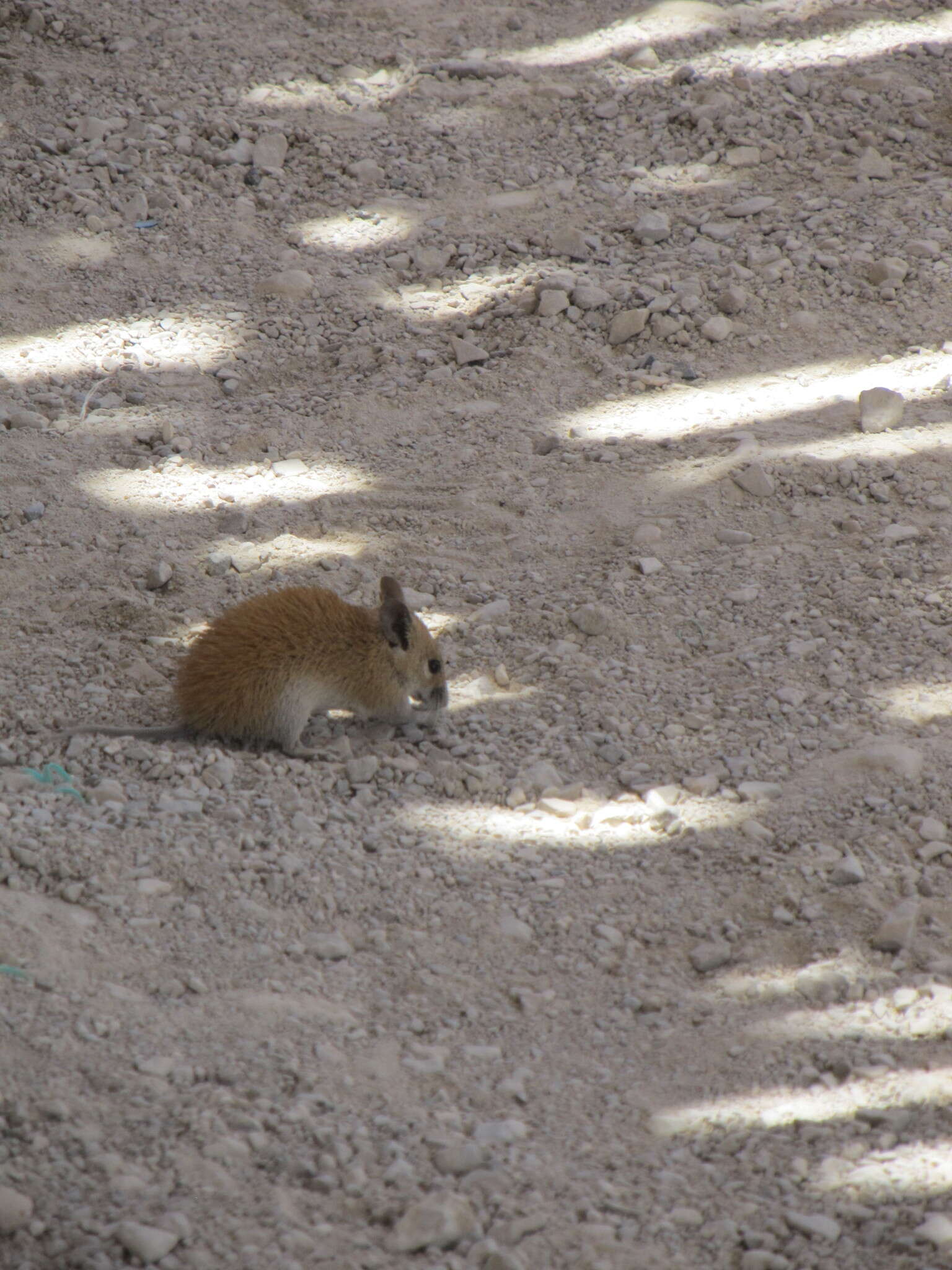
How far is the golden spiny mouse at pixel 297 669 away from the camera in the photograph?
3.52 meters

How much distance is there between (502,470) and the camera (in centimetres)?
476

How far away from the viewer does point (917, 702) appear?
377 centimetres

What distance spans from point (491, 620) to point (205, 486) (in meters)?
1.25

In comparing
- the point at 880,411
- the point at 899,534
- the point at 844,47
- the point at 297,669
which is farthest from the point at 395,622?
the point at 844,47

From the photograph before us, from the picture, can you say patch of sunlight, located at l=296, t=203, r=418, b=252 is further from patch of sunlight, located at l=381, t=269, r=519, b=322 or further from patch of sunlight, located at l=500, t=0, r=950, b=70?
patch of sunlight, located at l=500, t=0, r=950, b=70

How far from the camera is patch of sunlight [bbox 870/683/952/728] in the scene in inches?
146

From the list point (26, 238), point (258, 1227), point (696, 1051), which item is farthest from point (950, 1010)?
point (26, 238)

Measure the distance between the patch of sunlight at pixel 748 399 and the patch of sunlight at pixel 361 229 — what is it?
1.51m

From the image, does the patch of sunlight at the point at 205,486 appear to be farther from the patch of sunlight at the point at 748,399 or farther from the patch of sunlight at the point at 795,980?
the patch of sunlight at the point at 795,980

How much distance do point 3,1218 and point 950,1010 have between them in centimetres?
195

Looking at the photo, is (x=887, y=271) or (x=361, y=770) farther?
(x=887, y=271)

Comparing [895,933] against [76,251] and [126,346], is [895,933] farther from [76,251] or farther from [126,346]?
[76,251]

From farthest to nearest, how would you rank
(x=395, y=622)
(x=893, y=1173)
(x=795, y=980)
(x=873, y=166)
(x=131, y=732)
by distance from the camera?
(x=873, y=166) → (x=395, y=622) → (x=131, y=732) → (x=795, y=980) → (x=893, y=1173)

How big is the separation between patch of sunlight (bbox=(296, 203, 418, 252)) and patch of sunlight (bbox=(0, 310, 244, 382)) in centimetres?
70
